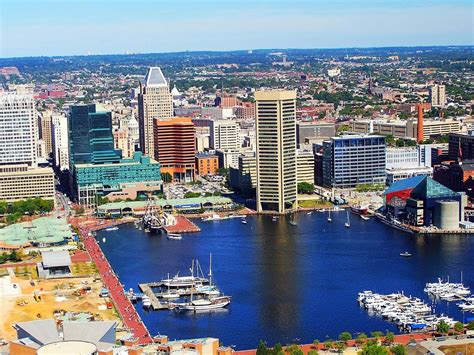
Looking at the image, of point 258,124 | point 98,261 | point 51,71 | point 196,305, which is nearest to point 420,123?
point 258,124

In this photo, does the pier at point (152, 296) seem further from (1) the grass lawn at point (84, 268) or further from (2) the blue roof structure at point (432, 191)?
(2) the blue roof structure at point (432, 191)

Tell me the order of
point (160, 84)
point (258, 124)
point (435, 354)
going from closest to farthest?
point (435, 354) → point (258, 124) → point (160, 84)

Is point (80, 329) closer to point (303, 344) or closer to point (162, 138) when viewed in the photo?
point (303, 344)

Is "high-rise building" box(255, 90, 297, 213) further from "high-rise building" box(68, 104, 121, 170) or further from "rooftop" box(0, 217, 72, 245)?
"rooftop" box(0, 217, 72, 245)

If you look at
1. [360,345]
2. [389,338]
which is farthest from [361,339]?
[389,338]

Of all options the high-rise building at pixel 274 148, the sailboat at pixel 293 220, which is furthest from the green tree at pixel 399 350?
the high-rise building at pixel 274 148

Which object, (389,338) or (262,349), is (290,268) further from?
(262,349)
